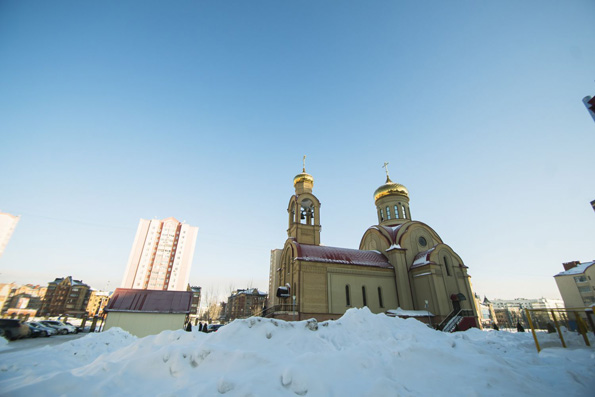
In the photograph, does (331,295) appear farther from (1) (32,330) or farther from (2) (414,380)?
(1) (32,330)

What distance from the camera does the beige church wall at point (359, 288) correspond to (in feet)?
68.7

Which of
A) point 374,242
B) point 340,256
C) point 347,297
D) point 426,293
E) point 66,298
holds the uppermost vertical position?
point 374,242

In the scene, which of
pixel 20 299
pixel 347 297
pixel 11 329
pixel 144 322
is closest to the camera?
pixel 11 329

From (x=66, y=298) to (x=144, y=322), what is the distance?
58617mm

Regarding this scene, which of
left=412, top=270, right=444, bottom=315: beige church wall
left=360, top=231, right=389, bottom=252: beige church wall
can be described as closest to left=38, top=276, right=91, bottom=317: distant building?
left=360, top=231, right=389, bottom=252: beige church wall

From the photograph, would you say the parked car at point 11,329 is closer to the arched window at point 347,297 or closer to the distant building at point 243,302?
the arched window at point 347,297

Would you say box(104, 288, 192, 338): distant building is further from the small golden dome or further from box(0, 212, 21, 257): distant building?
the small golden dome

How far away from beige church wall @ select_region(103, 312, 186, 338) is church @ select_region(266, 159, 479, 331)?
9.80 meters

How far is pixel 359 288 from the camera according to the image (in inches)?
867

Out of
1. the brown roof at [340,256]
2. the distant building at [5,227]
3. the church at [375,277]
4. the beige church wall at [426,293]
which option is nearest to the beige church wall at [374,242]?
the church at [375,277]

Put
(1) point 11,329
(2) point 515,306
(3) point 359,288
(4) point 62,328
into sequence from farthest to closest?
(2) point 515,306 → (4) point 62,328 → (3) point 359,288 → (1) point 11,329

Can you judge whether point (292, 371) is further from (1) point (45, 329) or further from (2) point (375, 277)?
(1) point (45, 329)

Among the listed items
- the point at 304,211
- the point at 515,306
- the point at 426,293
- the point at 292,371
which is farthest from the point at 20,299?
the point at 515,306

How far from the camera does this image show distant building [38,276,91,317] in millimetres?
62719
